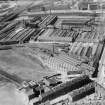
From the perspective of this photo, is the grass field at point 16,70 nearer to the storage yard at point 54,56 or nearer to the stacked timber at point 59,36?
the storage yard at point 54,56

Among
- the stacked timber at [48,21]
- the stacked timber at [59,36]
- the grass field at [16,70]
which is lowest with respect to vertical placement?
the grass field at [16,70]

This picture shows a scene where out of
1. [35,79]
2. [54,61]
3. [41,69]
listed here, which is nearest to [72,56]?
[54,61]

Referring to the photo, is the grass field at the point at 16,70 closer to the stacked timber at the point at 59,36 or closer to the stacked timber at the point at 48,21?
the stacked timber at the point at 59,36

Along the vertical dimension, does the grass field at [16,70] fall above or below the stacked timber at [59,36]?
below

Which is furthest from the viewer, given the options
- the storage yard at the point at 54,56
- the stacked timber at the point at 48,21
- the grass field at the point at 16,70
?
the stacked timber at the point at 48,21

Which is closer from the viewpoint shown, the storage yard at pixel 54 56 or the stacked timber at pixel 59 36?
the storage yard at pixel 54 56

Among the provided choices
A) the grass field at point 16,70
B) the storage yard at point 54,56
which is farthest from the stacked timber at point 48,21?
the grass field at point 16,70

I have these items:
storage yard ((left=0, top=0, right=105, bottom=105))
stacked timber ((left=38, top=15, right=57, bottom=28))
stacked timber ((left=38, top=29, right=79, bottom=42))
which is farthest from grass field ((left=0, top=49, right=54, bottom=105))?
stacked timber ((left=38, top=15, right=57, bottom=28))

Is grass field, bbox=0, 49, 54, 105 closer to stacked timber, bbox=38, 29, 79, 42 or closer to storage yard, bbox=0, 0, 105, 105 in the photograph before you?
storage yard, bbox=0, 0, 105, 105

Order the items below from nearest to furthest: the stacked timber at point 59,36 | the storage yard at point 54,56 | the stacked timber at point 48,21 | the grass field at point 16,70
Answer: the storage yard at point 54,56 < the grass field at point 16,70 < the stacked timber at point 59,36 < the stacked timber at point 48,21
